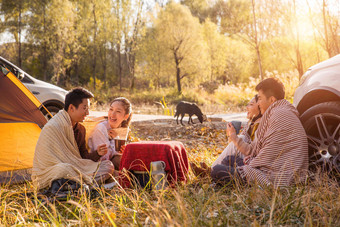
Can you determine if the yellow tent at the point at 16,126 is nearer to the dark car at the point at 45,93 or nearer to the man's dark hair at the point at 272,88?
the dark car at the point at 45,93

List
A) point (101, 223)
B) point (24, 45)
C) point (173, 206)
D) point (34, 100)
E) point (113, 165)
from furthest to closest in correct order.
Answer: point (24, 45) < point (34, 100) < point (113, 165) < point (173, 206) < point (101, 223)

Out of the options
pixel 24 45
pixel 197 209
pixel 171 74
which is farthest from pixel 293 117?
pixel 24 45

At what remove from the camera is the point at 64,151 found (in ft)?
13.4

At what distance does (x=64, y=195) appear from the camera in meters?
3.56

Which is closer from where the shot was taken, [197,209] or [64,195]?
[197,209]

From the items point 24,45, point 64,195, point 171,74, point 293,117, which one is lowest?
point 64,195

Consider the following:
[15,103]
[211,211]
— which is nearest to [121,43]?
[15,103]

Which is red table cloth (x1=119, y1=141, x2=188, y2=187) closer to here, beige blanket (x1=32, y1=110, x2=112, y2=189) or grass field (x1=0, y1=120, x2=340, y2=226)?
grass field (x1=0, y1=120, x2=340, y2=226)

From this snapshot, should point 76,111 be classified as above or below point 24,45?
below

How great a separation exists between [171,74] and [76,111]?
72.4 feet

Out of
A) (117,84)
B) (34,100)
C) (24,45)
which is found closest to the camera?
(34,100)

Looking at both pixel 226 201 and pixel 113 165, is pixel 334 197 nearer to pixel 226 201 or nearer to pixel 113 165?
pixel 226 201

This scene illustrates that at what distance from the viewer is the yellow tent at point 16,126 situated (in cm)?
480

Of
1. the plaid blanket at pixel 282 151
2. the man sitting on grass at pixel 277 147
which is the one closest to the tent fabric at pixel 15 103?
the man sitting on grass at pixel 277 147
